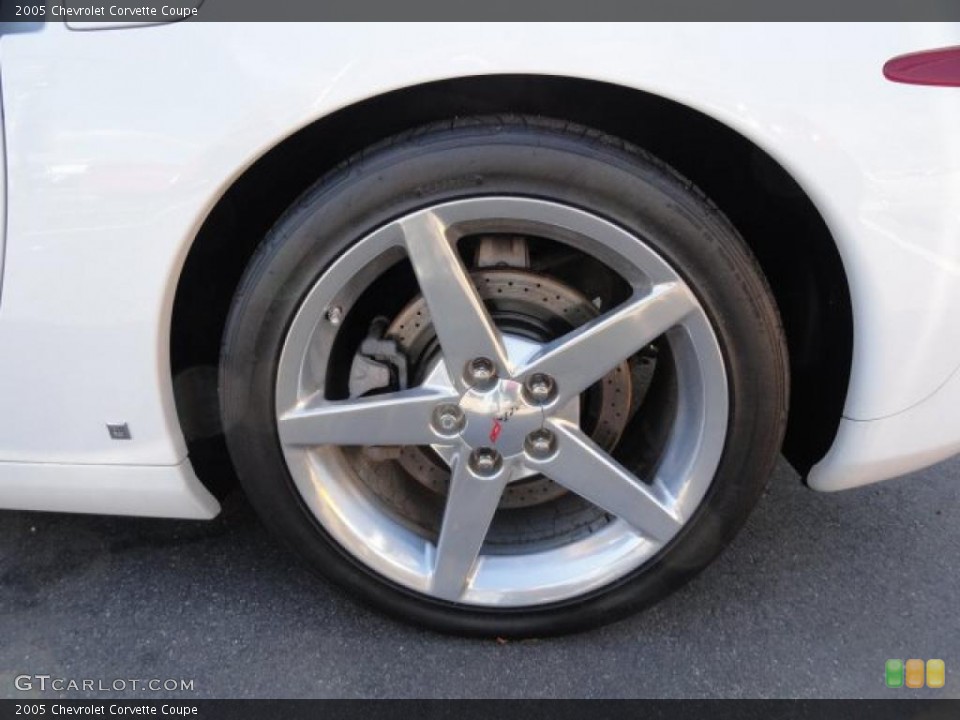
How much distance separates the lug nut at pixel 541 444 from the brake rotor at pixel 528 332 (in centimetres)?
19

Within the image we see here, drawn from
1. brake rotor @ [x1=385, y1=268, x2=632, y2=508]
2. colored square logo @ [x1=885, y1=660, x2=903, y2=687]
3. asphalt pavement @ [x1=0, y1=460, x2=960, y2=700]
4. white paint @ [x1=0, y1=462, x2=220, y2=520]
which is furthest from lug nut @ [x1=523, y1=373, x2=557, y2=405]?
colored square logo @ [x1=885, y1=660, x2=903, y2=687]

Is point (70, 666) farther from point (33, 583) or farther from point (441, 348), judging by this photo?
point (441, 348)

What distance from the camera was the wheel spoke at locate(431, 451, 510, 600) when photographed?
175 centimetres

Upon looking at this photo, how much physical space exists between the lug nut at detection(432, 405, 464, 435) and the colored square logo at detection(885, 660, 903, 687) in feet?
3.56

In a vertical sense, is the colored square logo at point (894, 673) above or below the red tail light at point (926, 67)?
below

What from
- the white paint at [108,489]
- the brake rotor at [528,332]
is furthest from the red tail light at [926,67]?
the white paint at [108,489]

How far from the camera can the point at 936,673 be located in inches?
72.0

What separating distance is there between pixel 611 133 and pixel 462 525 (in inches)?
34.0

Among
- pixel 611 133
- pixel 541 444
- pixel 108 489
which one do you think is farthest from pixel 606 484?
pixel 108 489

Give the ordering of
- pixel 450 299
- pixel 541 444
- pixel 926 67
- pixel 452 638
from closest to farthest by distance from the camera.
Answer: pixel 926 67
pixel 450 299
pixel 541 444
pixel 452 638

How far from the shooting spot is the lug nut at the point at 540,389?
66.1 inches

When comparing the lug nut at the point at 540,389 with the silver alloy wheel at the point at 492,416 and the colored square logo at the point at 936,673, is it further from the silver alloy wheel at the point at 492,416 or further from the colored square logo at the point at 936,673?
the colored square logo at the point at 936,673

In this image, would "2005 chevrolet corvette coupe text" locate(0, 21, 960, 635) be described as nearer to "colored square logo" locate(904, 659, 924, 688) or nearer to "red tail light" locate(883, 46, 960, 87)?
"red tail light" locate(883, 46, 960, 87)

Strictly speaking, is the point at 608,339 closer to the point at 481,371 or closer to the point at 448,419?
the point at 481,371
